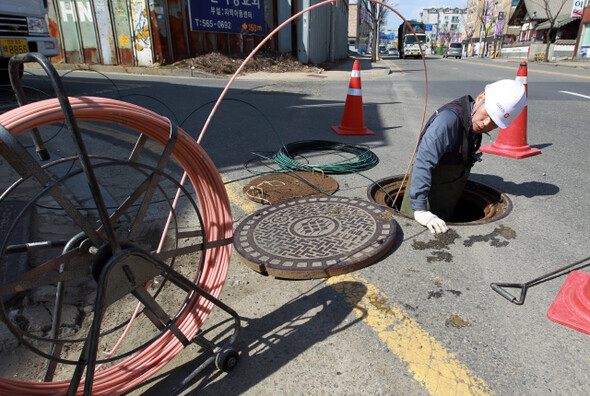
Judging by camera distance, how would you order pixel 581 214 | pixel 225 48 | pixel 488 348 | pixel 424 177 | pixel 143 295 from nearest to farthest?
pixel 143 295 → pixel 488 348 → pixel 424 177 → pixel 581 214 → pixel 225 48

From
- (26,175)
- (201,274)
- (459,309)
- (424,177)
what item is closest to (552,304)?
(459,309)

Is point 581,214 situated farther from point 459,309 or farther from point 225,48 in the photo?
point 225,48

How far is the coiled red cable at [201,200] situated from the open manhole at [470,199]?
185cm

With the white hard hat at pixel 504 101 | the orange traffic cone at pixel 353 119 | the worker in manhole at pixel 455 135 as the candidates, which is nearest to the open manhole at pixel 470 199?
the worker in manhole at pixel 455 135

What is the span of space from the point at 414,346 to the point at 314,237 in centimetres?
114

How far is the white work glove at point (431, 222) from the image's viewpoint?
9.57 feet

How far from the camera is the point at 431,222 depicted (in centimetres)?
294

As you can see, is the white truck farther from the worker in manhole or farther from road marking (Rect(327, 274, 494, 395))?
road marking (Rect(327, 274, 494, 395))

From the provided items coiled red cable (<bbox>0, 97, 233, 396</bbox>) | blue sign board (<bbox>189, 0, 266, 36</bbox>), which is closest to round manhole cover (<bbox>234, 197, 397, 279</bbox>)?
coiled red cable (<bbox>0, 97, 233, 396</bbox>)

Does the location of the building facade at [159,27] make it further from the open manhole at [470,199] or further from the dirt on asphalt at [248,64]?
the open manhole at [470,199]

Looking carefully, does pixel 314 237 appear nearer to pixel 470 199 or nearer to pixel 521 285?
pixel 521 285

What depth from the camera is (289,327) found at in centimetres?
204

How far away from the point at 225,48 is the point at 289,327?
1854 centimetres

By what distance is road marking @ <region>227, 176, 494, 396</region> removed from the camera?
1647mm
